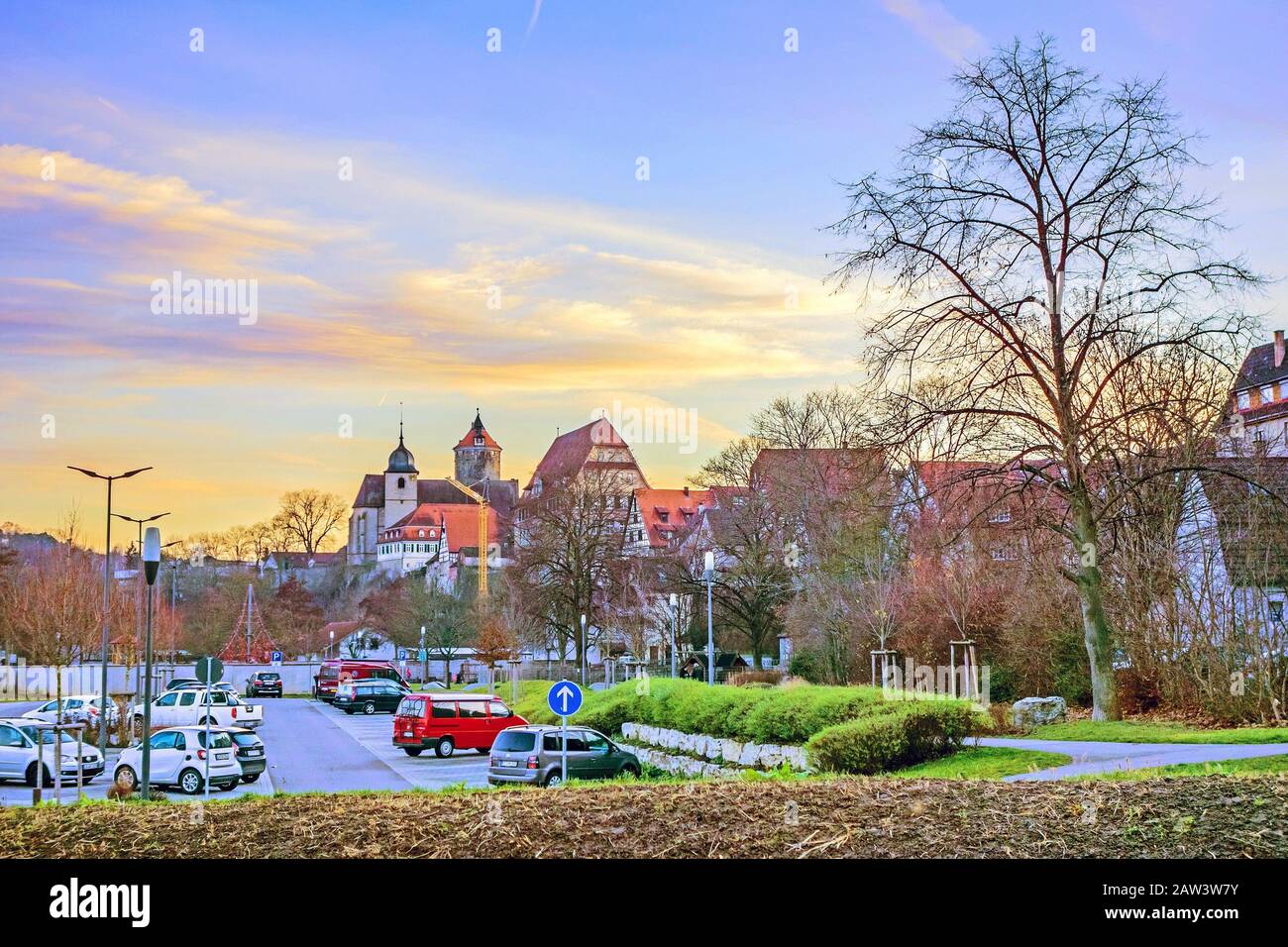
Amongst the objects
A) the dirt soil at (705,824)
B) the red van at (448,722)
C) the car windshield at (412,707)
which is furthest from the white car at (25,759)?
the dirt soil at (705,824)

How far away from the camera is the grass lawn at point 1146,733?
19.8 meters

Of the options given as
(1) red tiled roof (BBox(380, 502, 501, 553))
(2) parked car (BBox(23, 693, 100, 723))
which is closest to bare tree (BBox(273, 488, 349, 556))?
(1) red tiled roof (BBox(380, 502, 501, 553))

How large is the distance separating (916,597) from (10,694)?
4769 centimetres

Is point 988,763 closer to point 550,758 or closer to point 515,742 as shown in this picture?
point 550,758

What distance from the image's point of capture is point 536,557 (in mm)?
59969

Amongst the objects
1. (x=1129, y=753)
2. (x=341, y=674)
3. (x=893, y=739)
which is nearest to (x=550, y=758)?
(x=893, y=739)

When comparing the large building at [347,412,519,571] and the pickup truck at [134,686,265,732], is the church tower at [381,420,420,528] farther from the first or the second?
the pickup truck at [134,686,265,732]

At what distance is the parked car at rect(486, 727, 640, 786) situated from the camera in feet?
78.0

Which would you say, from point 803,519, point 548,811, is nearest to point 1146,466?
point 548,811

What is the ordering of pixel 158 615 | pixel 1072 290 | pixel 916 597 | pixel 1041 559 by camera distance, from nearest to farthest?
pixel 1072 290
pixel 1041 559
pixel 916 597
pixel 158 615

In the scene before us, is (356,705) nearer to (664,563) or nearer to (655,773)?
(664,563)

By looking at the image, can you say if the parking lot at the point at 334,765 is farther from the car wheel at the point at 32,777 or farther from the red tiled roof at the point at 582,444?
the red tiled roof at the point at 582,444
